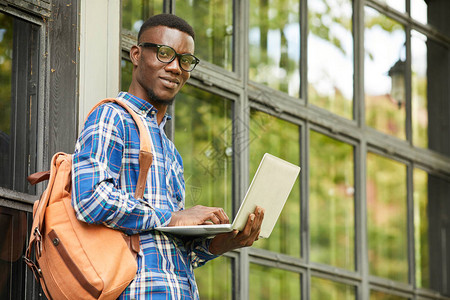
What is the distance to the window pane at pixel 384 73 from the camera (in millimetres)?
6746

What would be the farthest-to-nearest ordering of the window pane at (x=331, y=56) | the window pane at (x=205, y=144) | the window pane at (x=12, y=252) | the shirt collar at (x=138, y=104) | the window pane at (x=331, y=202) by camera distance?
1. the window pane at (x=331, y=56)
2. the window pane at (x=331, y=202)
3. the window pane at (x=205, y=144)
4. the window pane at (x=12, y=252)
5. the shirt collar at (x=138, y=104)

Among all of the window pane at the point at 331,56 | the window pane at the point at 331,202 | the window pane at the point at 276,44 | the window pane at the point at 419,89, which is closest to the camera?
the window pane at the point at 276,44

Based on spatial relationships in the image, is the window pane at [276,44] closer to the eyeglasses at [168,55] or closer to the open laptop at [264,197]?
the eyeglasses at [168,55]

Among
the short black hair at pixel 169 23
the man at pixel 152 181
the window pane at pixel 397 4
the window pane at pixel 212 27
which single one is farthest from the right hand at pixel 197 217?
the window pane at pixel 397 4

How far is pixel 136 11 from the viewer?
4820 mm

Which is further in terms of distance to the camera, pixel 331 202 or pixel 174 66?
pixel 331 202

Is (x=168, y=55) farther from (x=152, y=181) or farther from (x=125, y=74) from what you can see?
(x=125, y=74)

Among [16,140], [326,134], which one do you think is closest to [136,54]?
[16,140]

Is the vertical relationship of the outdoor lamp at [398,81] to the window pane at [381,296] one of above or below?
above

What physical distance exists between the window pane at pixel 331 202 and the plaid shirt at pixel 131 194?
7.91 feet

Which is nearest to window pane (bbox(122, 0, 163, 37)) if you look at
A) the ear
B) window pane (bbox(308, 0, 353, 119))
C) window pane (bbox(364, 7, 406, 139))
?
the ear

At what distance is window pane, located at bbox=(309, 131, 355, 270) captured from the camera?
239 inches

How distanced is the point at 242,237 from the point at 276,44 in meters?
2.55

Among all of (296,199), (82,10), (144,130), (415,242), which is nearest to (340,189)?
(296,199)
